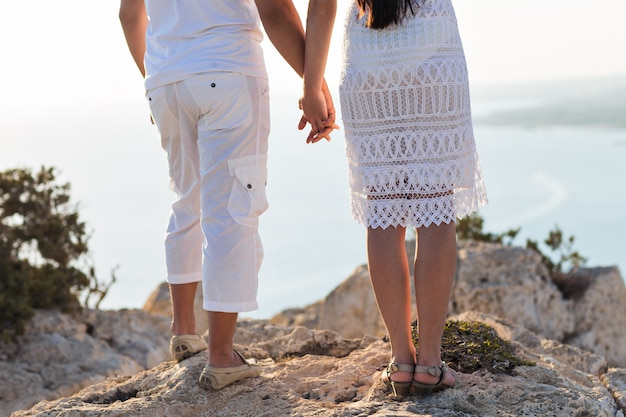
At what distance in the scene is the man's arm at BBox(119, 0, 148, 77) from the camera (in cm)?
425

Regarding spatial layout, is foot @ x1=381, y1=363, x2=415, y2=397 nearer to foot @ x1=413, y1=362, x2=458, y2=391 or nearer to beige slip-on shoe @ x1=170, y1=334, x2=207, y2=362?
foot @ x1=413, y1=362, x2=458, y2=391

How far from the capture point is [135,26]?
14.1 ft

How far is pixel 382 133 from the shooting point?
3500mm

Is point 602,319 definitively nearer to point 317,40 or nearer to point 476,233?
point 476,233

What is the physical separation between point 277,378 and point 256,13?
1650 mm

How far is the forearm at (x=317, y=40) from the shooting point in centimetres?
353

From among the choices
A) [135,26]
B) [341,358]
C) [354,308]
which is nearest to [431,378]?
[341,358]

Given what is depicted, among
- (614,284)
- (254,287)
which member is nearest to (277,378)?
(254,287)

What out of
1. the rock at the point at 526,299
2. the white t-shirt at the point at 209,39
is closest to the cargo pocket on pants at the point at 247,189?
the white t-shirt at the point at 209,39

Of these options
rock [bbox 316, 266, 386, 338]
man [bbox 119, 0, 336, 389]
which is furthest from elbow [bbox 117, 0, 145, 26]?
rock [bbox 316, 266, 386, 338]

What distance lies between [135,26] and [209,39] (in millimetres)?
768

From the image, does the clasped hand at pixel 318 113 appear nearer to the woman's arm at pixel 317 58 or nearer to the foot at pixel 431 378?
the woman's arm at pixel 317 58

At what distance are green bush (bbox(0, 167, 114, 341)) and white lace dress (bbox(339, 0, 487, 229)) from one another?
3701mm

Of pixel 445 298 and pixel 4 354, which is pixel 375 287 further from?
pixel 4 354
